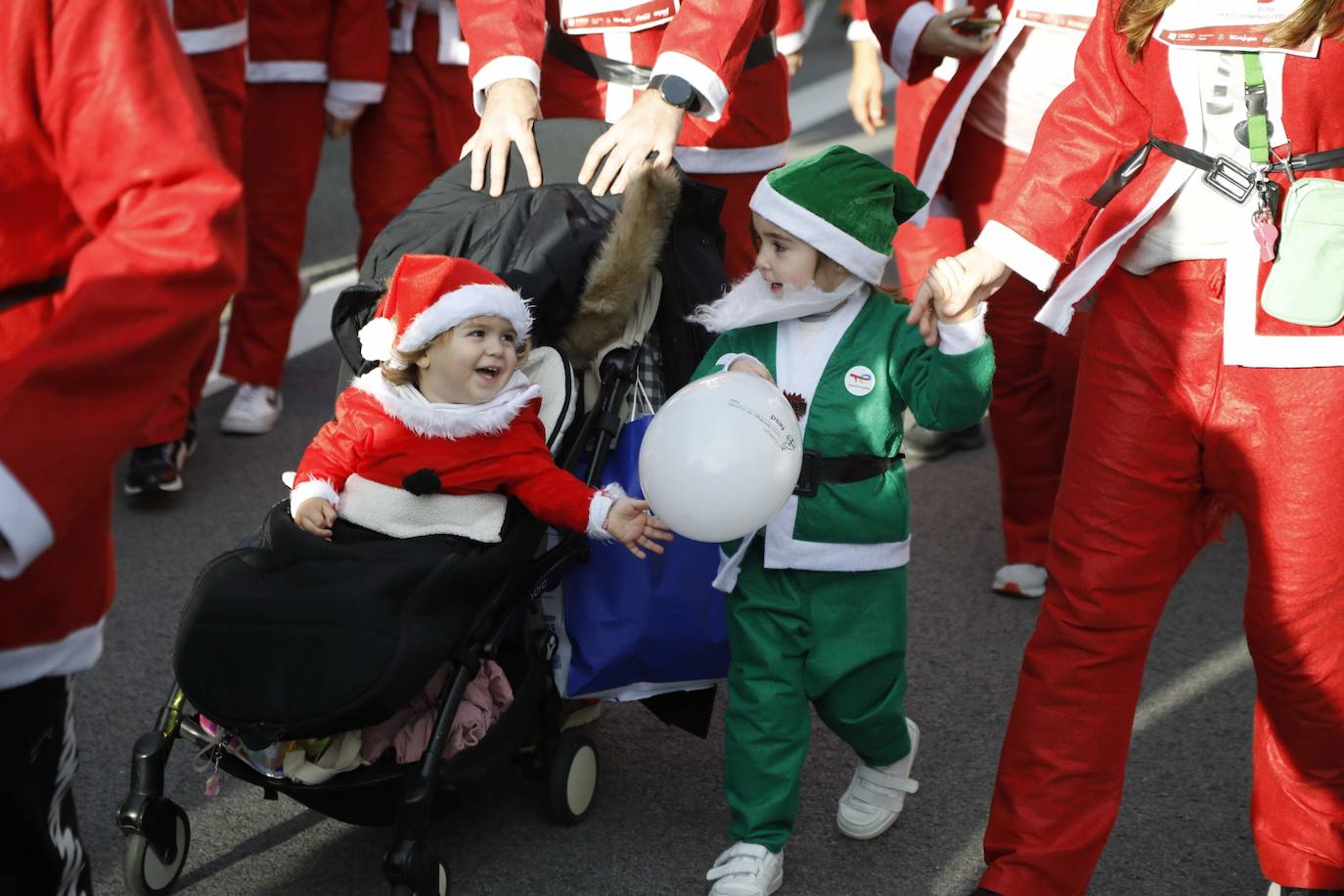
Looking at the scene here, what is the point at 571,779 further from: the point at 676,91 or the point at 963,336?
the point at 676,91

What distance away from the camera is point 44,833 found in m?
1.85

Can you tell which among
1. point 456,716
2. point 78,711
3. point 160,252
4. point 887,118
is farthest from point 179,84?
point 887,118

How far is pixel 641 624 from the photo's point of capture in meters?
3.03

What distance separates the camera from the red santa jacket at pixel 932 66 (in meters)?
3.89

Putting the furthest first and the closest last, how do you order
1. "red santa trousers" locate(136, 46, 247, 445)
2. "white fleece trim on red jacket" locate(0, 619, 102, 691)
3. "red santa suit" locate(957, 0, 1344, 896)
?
"red santa trousers" locate(136, 46, 247, 445)
"red santa suit" locate(957, 0, 1344, 896)
"white fleece trim on red jacket" locate(0, 619, 102, 691)

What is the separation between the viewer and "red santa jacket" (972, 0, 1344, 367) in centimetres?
244

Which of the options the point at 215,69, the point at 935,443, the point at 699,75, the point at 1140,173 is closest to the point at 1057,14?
the point at 699,75

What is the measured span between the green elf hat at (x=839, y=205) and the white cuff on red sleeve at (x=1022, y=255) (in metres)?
0.31

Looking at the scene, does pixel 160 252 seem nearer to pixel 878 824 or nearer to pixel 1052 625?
pixel 1052 625

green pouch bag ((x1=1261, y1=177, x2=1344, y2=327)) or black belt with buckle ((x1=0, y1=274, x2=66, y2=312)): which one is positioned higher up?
green pouch bag ((x1=1261, y1=177, x2=1344, y2=327))

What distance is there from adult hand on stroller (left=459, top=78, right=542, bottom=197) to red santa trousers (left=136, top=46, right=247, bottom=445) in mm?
1631

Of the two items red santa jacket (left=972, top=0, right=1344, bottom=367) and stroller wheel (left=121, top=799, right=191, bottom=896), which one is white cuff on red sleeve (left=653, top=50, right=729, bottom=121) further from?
stroller wheel (left=121, top=799, right=191, bottom=896)

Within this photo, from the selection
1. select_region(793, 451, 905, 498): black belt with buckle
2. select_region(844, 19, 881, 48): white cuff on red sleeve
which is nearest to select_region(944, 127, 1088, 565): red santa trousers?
select_region(844, 19, 881, 48): white cuff on red sleeve

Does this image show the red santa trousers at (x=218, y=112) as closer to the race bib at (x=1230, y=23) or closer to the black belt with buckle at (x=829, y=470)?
the black belt with buckle at (x=829, y=470)
